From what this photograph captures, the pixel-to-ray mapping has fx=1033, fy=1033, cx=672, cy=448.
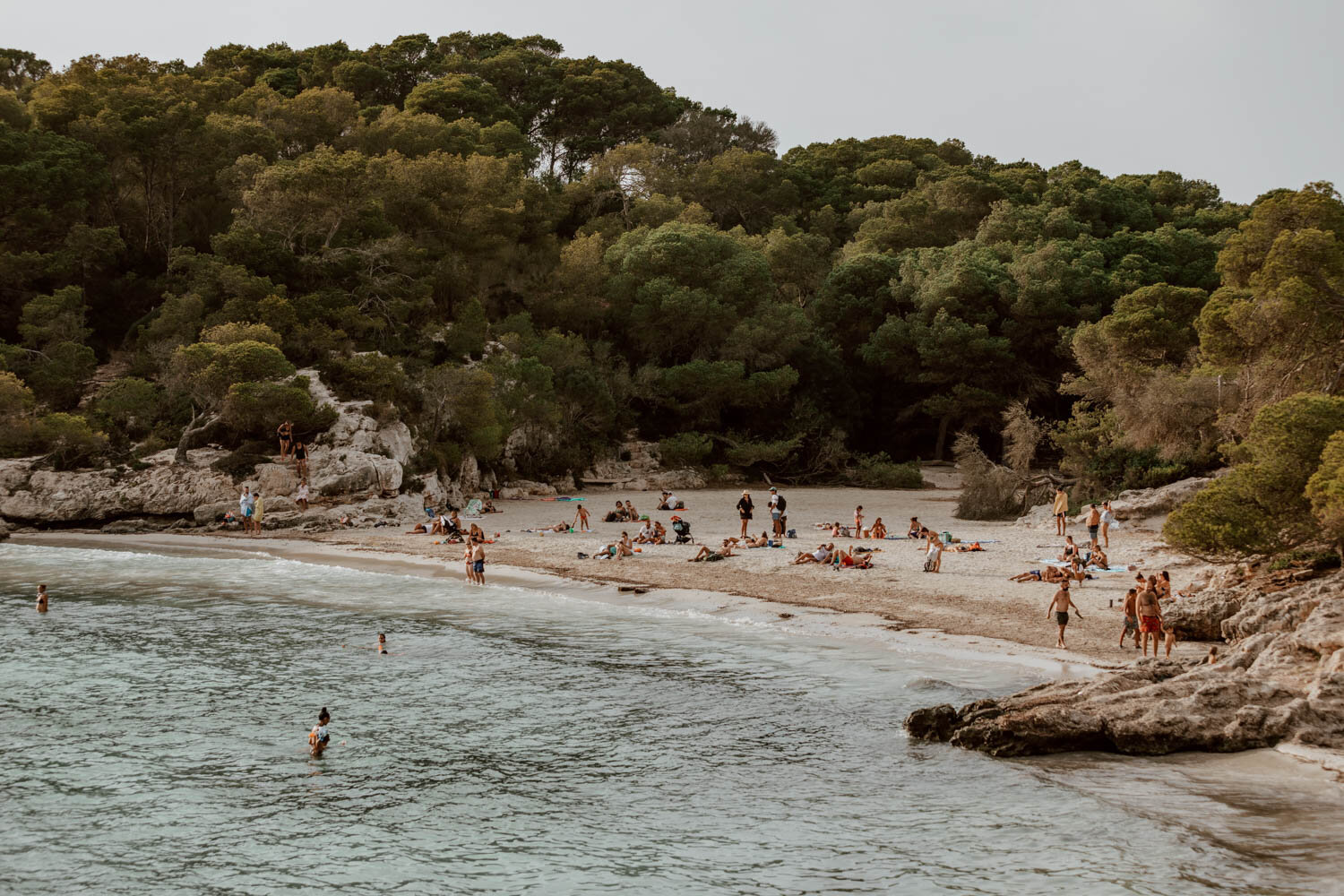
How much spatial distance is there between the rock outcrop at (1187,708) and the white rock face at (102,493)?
88.2ft

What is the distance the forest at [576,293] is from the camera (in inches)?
1282

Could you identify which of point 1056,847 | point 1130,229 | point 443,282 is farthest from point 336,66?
point 1056,847

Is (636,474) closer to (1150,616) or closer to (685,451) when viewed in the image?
(685,451)

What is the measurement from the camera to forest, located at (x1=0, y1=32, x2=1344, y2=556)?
32562 millimetres

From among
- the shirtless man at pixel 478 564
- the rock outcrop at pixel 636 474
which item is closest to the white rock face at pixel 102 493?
the shirtless man at pixel 478 564

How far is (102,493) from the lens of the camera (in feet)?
106

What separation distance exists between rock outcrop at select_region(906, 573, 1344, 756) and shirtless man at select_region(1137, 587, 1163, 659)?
1559 millimetres

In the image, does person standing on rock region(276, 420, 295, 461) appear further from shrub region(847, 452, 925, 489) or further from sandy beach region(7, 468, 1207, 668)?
shrub region(847, 452, 925, 489)

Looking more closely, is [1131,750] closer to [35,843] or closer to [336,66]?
[35,843]

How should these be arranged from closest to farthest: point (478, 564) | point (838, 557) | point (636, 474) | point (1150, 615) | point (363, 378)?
point (1150, 615)
point (478, 564)
point (838, 557)
point (363, 378)
point (636, 474)

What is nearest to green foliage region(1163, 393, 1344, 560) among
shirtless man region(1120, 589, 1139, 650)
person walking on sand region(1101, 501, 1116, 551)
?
shirtless man region(1120, 589, 1139, 650)

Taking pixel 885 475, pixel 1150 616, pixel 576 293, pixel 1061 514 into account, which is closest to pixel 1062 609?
pixel 1150 616

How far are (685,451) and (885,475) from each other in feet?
30.0

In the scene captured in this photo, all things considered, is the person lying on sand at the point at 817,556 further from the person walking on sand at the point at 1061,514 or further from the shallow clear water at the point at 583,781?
the person walking on sand at the point at 1061,514
